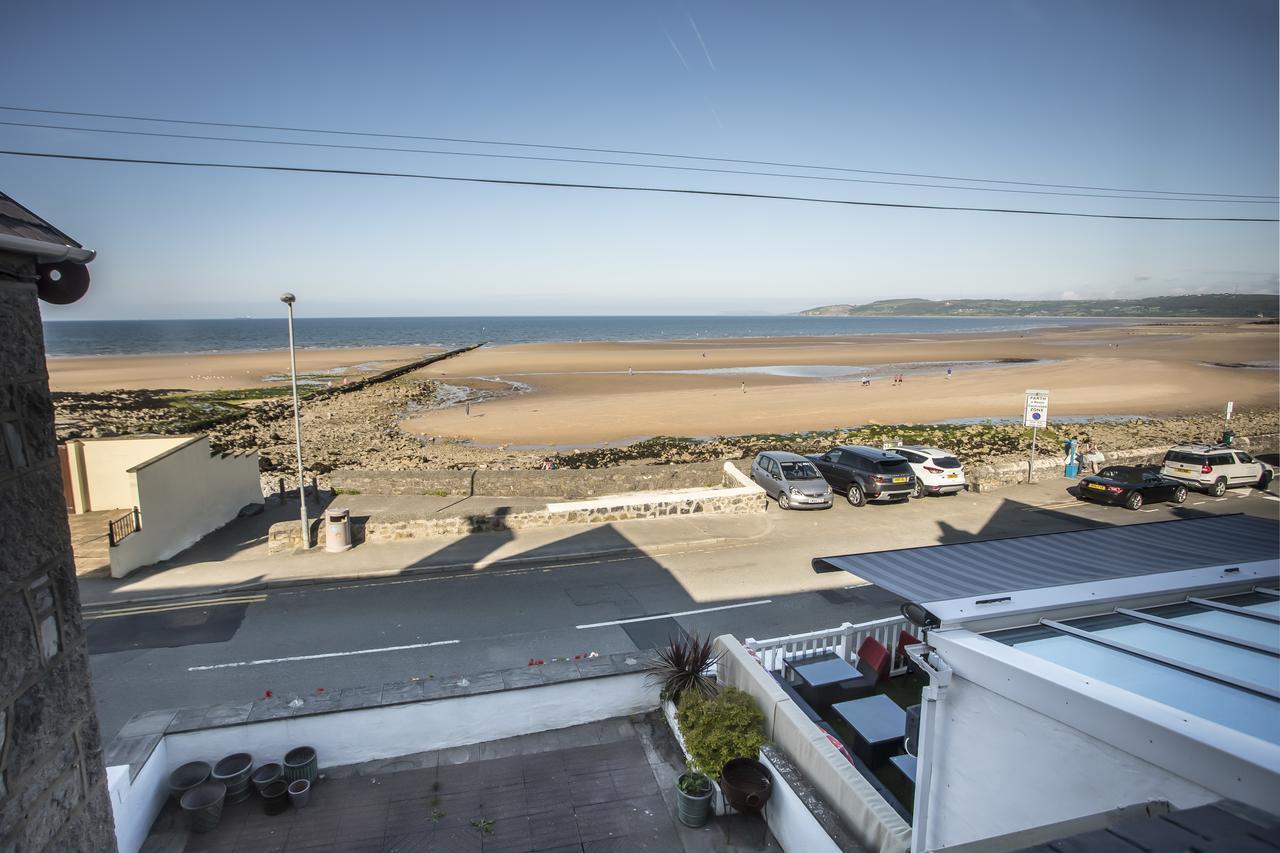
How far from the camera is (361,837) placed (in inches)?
254

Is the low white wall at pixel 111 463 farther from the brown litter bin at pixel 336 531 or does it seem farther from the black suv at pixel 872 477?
the black suv at pixel 872 477

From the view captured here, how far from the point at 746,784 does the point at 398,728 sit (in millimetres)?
3949

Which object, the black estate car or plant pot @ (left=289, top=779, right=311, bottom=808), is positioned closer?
plant pot @ (left=289, top=779, right=311, bottom=808)

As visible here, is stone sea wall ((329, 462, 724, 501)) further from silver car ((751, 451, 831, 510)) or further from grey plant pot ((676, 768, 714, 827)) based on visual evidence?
grey plant pot ((676, 768, 714, 827))

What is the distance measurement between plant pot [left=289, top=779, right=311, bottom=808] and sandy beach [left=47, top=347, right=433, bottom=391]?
61.6 meters

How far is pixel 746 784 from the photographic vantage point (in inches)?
257

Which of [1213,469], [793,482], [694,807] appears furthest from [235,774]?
[1213,469]

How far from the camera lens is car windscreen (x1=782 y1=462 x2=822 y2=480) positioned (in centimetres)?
2011

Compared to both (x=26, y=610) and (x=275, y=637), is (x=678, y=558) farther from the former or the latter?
(x=26, y=610)

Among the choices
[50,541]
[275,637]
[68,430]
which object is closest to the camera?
[50,541]

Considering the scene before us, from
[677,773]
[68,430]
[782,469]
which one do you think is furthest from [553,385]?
[677,773]

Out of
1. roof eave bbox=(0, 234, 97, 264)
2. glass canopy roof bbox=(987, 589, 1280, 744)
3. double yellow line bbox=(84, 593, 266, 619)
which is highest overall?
roof eave bbox=(0, 234, 97, 264)

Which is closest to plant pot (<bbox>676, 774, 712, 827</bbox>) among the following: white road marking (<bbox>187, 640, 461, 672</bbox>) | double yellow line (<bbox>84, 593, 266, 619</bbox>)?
white road marking (<bbox>187, 640, 461, 672</bbox>)

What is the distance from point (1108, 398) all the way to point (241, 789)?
55.0m
